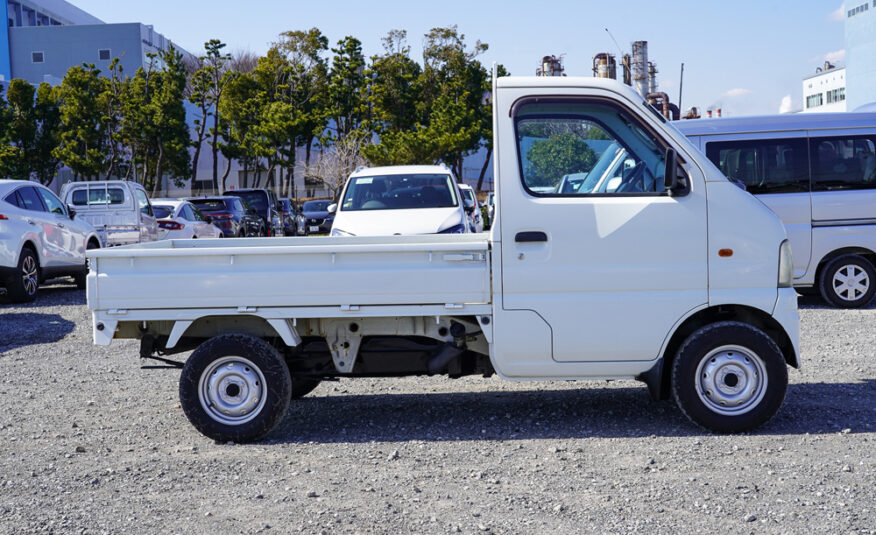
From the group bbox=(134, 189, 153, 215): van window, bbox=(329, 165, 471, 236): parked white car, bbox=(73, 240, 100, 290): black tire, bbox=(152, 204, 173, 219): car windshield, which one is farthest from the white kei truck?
bbox=(152, 204, 173, 219): car windshield

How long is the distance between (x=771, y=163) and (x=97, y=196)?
Result: 45.1 feet

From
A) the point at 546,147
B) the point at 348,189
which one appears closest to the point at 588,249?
the point at 546,147

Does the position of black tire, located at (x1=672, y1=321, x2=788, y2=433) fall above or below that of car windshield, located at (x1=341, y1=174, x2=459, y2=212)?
below

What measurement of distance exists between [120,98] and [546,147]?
5177cm

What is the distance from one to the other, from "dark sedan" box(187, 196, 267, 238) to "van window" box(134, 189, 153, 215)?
588 centimetres

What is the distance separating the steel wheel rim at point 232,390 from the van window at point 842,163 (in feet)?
28.2

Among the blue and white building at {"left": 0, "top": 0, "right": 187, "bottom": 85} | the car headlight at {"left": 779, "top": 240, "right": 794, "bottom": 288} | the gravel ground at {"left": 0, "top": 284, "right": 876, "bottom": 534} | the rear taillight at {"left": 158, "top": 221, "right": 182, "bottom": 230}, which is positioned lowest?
the gravel ground at {"left": 0, "top": 284, "right": 876, "bottom": 534}

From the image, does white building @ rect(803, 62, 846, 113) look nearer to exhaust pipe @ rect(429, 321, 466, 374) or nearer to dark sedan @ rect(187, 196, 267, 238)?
dark sedan @ rect(187, 196, 267, 238)

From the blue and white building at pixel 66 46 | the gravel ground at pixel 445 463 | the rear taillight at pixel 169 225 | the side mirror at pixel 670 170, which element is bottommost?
the gravel ground at pixel 445 463

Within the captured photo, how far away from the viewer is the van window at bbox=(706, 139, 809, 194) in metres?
12.1

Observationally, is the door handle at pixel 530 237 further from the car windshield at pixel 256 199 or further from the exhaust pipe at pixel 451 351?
the car windshield at pixel 256 199

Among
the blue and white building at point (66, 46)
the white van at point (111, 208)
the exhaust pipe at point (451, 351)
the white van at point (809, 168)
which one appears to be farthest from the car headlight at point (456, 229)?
the blue and white building at point (66, 46)

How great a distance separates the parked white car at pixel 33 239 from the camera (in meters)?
14.4

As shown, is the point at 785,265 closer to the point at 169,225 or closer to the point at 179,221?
the point at 169,225
